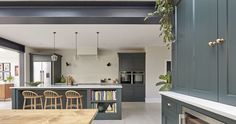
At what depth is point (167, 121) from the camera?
3.03 meters

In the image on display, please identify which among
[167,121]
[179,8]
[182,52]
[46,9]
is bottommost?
[167,121]

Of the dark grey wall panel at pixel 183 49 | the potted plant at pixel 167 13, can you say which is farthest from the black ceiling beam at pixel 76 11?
the dark grey wall panel at pixel 183 49

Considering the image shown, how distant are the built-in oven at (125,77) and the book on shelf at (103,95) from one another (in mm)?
4061

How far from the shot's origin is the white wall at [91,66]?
1153 centimetres

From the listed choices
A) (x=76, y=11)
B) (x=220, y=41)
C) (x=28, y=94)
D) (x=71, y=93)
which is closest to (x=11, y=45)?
(x=28, y=94)

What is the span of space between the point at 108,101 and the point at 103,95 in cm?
22

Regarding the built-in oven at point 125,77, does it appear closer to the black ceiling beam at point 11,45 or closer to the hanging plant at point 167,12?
the black ceiling beam at point 11,45

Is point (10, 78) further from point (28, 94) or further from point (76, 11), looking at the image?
point (76, 11)

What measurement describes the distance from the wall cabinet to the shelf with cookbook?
12.8 feet

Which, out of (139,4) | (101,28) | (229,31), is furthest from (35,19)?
(229,31)

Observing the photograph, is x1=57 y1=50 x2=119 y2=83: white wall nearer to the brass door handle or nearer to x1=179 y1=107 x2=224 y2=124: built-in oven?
x1=179 y1=107 x2=224 y2=124: built-in oven

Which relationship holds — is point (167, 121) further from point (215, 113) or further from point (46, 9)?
point (46, 9)

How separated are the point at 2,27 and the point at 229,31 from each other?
20.4 ft

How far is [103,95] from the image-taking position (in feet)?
21.8
